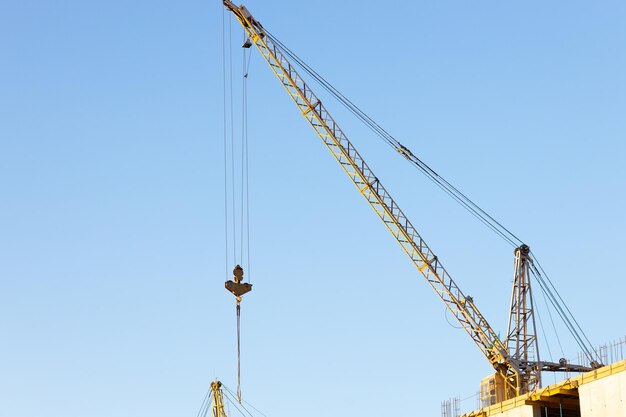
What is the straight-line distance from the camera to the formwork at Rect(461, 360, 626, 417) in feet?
231

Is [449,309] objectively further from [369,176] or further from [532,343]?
[369,176]

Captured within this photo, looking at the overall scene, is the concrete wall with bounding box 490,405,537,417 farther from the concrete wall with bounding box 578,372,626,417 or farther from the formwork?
the concrete wall with bounding box 578,372,626,417

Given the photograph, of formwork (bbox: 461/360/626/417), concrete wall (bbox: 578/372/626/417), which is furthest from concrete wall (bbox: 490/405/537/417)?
concrete wall (bbox: 578/372/626/417)

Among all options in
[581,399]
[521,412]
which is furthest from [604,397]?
[521,412]

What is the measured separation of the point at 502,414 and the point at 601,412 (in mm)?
16213

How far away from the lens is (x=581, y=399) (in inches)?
2916

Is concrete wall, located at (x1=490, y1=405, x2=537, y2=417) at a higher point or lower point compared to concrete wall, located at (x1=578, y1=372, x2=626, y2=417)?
higher

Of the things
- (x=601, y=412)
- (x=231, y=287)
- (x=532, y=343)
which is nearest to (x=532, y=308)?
(x=532, y=343)

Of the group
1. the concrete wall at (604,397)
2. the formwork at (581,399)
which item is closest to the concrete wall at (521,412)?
the formwork at (581,399)

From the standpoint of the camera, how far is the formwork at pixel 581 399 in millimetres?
70500

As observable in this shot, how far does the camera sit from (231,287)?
93562mm

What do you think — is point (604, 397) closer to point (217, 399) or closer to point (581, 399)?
point (581, 399)

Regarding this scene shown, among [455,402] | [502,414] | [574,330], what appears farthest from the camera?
[574,330]

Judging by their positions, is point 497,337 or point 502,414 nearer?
point 502,414
